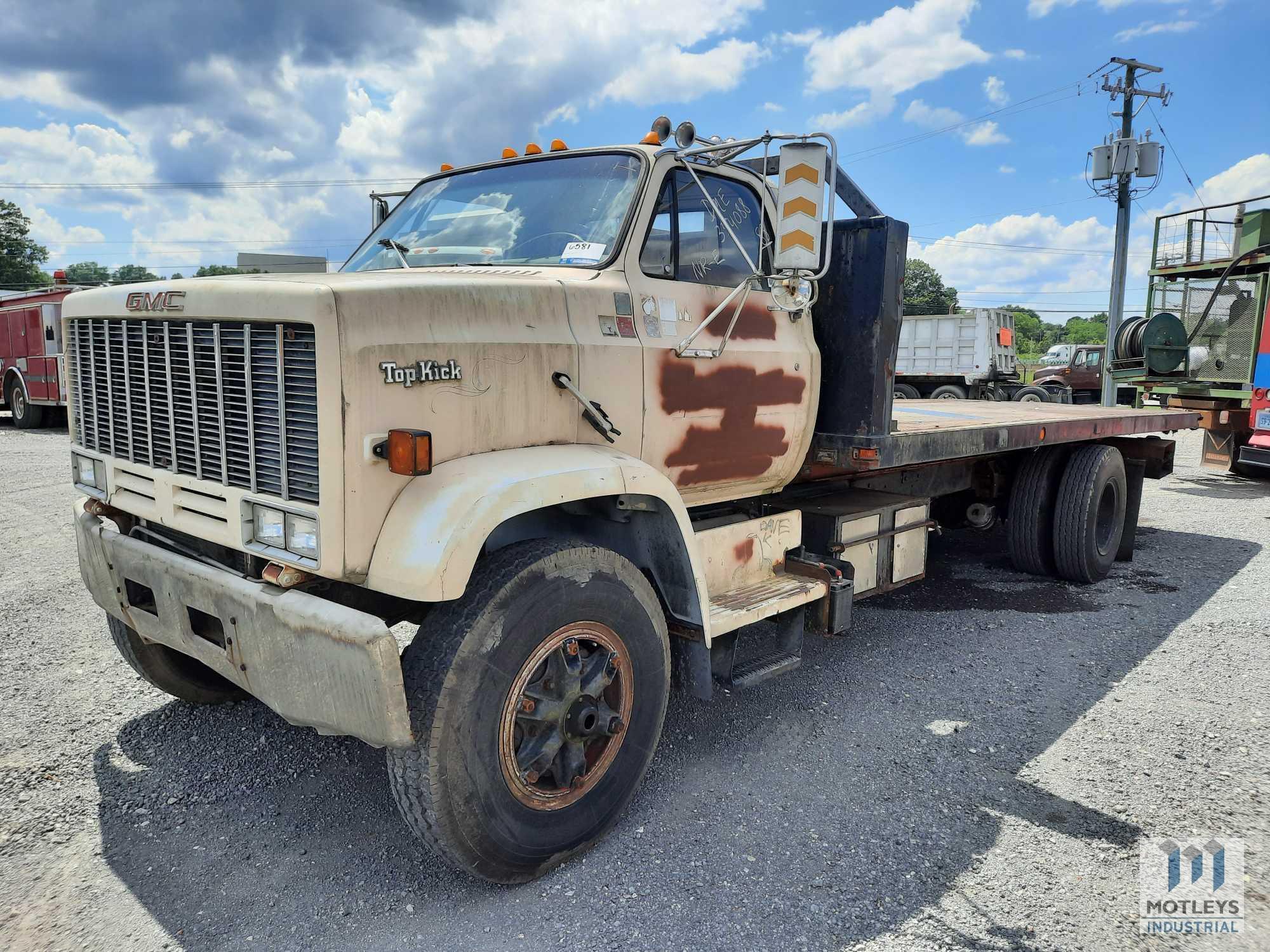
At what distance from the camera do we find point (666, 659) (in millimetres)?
3168

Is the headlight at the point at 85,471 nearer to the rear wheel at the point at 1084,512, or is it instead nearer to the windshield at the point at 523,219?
the windshield at the point at 523,219

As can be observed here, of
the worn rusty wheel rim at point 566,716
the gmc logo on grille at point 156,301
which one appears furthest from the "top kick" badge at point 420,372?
the worn rusty wheel rim at point 566,716

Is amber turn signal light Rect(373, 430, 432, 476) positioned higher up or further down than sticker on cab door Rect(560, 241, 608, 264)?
further down

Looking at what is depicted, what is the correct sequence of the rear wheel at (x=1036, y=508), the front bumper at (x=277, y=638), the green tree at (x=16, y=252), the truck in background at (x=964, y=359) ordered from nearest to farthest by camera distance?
the front bumper at (x=277, y=638), the rear wheel at (x=1036, y=508), the truck in background at (x=964, y=359), the green tree at (x=16, y=252)

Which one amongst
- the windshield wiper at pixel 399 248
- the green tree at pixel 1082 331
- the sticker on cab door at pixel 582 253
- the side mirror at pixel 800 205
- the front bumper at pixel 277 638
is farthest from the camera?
the green tree at pixel 1082 331

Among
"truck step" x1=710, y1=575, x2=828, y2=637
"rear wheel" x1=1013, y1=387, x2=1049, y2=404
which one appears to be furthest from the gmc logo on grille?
"rear wheel" x1=1013, y1=387, x2=1049, y2=404

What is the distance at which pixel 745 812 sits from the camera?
3.23 meters

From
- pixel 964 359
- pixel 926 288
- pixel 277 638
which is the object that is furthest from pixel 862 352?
pixel 926 288

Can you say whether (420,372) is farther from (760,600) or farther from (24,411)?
(24,411)

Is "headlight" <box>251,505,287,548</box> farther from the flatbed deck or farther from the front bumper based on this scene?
the flatbed deck

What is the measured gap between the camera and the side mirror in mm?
2988

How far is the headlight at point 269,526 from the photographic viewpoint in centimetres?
253

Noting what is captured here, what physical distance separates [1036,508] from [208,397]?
18.6ft

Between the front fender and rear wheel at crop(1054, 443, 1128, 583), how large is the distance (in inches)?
183
